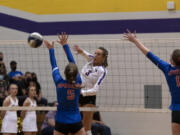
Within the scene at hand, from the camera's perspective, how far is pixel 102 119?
1192 centimetres

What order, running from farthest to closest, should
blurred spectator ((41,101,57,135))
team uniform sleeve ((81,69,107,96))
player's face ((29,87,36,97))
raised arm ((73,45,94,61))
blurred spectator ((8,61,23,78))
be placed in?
blurred spectator ((8,61,23,78)) < blurred spectator ((41,101,57,135)) < player's face ((29,87,36,97)) < raised arm ((73,45,94,61)) < team uniform sleeve ((81,69,107,96))

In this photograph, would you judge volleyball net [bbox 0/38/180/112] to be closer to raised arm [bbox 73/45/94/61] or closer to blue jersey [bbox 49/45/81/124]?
raised arm [bbox 73/45/94/61]

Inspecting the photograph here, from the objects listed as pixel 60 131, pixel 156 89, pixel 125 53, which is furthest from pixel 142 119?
pixel 60 131

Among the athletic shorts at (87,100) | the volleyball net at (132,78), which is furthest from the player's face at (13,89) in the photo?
the athletic shorts at (87,100)

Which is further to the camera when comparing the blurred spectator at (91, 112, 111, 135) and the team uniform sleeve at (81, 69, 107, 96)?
the blurred spectator at (91, 112, 111, 135)

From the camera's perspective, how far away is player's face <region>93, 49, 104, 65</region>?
7930mm

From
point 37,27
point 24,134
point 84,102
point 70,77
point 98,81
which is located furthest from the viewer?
point 37,27

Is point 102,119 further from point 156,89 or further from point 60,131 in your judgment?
point 60,131

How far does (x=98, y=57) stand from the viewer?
798cm

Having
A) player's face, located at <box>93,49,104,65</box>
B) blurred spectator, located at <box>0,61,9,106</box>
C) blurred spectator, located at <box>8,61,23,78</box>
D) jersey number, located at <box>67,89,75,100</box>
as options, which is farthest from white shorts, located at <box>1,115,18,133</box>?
jersey number, located at <box>67,89,75,100</box>

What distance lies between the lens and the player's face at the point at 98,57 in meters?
7.93

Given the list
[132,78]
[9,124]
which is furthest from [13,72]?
[132,78]

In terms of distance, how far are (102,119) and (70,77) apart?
5859 mm

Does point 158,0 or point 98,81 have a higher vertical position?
point 158,0
